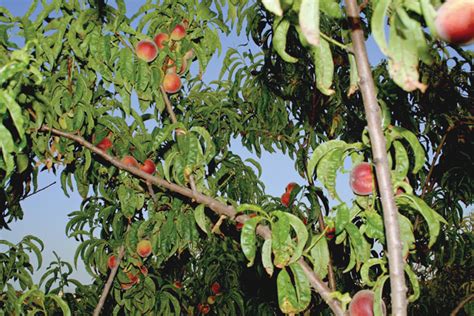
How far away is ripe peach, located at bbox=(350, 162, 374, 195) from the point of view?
1.07 m

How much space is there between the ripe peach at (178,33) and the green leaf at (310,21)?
4.75 feet

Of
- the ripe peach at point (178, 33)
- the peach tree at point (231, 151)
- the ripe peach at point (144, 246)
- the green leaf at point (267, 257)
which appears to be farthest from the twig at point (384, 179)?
the ripe peach at point (144, 246)

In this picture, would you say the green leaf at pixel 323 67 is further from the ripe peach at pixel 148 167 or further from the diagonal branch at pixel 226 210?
the ripe peach at pixel 148 167

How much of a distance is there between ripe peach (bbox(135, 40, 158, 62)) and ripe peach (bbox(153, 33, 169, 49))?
0.33 ft

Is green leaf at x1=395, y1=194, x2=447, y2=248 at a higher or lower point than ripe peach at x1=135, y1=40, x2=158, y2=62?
lower

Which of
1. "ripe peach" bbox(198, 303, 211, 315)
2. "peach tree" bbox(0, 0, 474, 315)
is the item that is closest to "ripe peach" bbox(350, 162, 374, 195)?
"peach tree" bbox(0, 0, 474, 315)

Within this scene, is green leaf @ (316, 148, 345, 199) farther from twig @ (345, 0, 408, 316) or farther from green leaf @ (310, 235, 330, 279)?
twig @ (345, 0, 408, 316)

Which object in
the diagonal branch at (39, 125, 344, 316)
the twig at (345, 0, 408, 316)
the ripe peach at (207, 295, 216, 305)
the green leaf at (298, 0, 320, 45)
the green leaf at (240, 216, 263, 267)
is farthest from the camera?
the ripe peach at (207, 295, 216, 305)

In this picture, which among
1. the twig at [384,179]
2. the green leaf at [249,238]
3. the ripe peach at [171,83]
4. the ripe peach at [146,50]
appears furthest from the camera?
the ripe peach at [171,83]

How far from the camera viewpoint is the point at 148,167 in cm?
208

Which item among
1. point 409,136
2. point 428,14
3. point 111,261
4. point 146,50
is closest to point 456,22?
point 428,14

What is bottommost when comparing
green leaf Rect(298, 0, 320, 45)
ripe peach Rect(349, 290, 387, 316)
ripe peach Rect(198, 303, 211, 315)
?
ripe peach Rect(349, 290, 387, 316)

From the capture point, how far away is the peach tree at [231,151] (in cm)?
84

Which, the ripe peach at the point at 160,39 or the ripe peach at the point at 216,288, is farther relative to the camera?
the ripe peach at the point at 216,288
